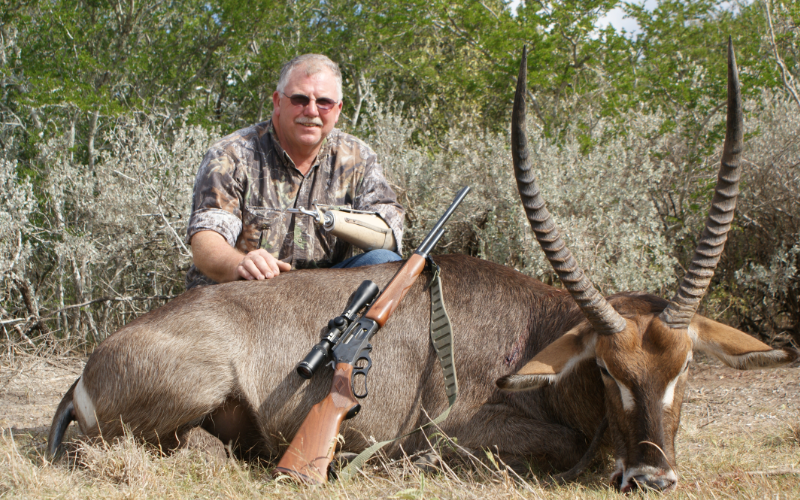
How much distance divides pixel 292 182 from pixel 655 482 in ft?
10.9

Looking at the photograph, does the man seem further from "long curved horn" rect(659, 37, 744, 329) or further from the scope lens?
"long curved horn" rect(659, 37, 744, 329)

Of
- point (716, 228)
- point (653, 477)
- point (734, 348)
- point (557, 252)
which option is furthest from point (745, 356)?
point (557, 252)

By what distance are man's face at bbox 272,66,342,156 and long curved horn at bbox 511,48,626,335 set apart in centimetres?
209

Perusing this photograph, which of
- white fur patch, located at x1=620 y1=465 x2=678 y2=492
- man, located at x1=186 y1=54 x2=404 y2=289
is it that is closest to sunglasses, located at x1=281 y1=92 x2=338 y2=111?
man, located at x1=186 y1=54 x2=404 y2=289

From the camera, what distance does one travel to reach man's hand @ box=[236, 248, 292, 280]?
4.19 meters

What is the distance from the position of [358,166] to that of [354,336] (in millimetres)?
1977

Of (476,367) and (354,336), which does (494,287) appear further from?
(354,336)

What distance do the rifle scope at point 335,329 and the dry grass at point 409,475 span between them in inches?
23.6

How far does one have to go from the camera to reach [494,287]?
13.8 ft

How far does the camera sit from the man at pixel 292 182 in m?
4.88

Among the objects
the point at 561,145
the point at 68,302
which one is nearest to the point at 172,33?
the point at 68,302

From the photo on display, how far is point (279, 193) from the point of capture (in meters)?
5.11

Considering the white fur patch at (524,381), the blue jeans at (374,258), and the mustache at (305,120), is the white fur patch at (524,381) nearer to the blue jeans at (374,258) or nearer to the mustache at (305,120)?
the blue jeans at (374,258)

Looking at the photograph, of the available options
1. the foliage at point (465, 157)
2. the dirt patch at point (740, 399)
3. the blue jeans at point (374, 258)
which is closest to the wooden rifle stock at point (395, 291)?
the blue jeans at point (374, 258)
